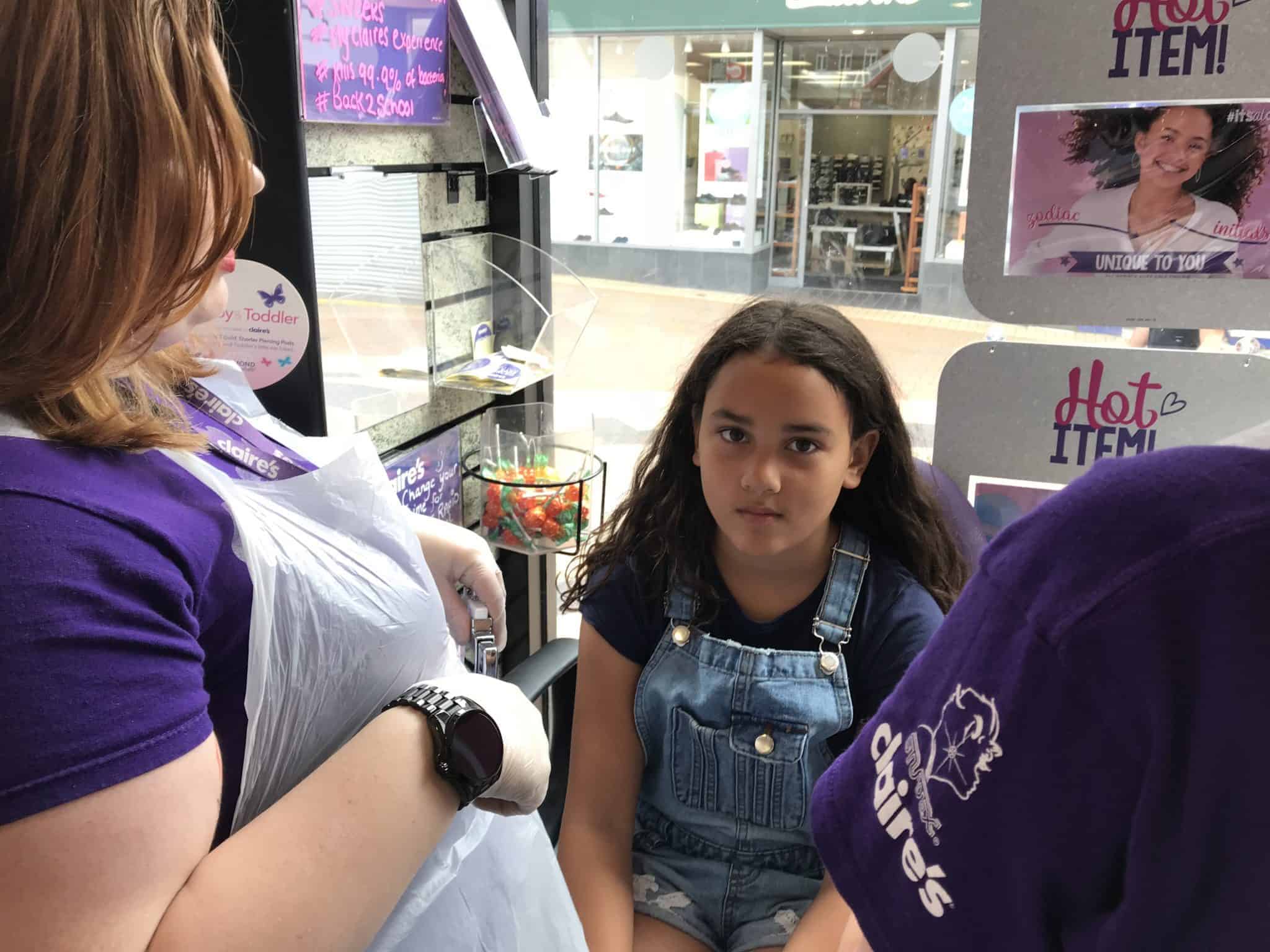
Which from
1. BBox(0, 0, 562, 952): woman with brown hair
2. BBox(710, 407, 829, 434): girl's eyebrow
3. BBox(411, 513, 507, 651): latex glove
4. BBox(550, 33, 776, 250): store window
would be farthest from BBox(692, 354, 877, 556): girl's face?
BBox(550, 33, 776, 250): store window

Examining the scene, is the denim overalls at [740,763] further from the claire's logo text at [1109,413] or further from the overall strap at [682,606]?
the claire's logo text at [1109,413]

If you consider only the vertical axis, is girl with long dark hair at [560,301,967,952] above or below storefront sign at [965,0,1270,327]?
below

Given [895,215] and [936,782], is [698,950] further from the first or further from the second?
[895,215]

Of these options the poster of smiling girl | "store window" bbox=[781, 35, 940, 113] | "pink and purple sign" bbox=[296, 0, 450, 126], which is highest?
"store window" bbox=[781, 35, 940, 113]

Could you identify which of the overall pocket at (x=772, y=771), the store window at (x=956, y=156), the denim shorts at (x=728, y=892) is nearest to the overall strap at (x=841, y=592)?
the overall pocket at (x=772, y=771)

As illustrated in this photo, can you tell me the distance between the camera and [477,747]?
0.77 metres

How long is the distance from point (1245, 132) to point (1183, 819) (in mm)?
1340

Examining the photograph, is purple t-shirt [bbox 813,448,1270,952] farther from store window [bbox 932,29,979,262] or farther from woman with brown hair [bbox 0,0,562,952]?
store window [bbox 932,29,979,262]

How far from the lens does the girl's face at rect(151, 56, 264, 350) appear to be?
2.36 feet

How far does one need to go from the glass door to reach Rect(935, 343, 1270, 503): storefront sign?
1.74 m

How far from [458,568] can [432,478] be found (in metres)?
0.87

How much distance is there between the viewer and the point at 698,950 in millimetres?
1293

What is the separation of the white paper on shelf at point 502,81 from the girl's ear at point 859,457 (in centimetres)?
89

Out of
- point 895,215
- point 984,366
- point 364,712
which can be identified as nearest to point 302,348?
point 364,712
